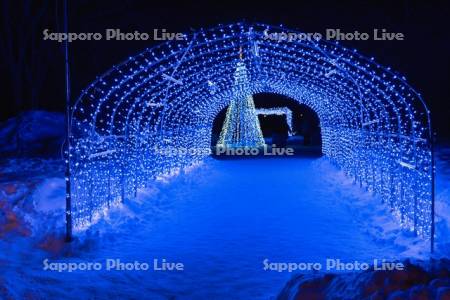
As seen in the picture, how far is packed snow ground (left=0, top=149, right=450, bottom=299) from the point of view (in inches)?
178

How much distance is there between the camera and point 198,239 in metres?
6.37

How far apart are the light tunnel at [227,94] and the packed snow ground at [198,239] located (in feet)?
1.37

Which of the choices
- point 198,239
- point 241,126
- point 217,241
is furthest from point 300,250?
point 241,126

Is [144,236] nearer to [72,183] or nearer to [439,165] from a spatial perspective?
[72,183]

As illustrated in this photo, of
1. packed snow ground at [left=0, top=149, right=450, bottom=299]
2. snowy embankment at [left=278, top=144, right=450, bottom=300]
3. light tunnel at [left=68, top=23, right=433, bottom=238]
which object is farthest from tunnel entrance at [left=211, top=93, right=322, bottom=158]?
snowy embankment at [left=278, top=144, right=450, bottom=300]

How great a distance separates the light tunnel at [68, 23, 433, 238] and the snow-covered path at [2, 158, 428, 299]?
0.54m

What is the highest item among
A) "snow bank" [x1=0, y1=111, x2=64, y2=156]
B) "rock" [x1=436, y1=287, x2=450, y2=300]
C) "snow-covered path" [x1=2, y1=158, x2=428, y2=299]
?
"snow bank" [x1=0, y1=111, x2=64, y2=156]

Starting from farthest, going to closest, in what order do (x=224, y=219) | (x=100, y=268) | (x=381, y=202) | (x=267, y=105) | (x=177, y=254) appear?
(x=267, y=105)
(x=381, y=202)
(x=224, y=219)
(x=177, y=254)
(x=100, y=268)

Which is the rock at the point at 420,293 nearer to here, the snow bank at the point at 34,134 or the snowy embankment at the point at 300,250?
the snowy embankment at the point at 300,250

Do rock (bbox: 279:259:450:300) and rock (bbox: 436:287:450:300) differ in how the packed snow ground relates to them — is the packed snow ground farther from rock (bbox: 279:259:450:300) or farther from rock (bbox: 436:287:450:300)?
rock (bbox: 436:287:450:300)

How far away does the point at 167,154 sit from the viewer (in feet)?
42.0

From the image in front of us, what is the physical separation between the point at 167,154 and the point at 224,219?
17.9 feet

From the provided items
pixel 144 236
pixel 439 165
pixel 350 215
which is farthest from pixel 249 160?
pixel 144 236

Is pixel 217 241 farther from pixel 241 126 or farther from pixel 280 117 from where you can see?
pixel 280 117
